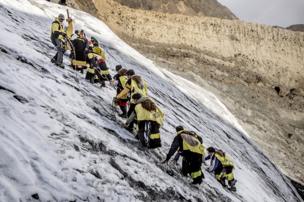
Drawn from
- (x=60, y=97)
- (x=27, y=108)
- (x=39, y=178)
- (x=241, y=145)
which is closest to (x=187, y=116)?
(x=241, y=145)

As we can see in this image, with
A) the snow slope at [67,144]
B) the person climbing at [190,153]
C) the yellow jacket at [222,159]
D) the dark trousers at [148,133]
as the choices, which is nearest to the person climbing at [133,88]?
the snow slope at [67,144]

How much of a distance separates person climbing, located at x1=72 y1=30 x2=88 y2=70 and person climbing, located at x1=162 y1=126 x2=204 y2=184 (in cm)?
430

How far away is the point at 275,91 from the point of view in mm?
42188

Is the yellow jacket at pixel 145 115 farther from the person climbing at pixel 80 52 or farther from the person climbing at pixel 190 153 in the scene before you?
the person climbing at pixel 80 52

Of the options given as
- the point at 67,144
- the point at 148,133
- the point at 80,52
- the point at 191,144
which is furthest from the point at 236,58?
the point at 67,144

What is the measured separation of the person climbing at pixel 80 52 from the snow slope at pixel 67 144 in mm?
372

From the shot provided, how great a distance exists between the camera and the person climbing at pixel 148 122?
1009 centimetres

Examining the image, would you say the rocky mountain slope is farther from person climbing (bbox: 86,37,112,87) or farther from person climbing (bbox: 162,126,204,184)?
person climbing (bbox: 162,126,204,184)

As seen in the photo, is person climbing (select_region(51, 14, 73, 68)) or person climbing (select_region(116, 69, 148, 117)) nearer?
person climbing (select_region(116, 69, 148, 117))

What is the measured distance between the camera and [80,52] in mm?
13156

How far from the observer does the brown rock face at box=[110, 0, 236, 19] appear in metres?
52.8

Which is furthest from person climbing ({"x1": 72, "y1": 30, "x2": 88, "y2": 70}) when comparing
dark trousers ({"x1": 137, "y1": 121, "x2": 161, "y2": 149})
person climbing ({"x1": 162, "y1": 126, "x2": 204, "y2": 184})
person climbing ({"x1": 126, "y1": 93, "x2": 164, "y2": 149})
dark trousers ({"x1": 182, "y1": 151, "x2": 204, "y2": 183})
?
dark trousers ({"x1": 182, "y1": 151, "x2": 204, "y2": 183})

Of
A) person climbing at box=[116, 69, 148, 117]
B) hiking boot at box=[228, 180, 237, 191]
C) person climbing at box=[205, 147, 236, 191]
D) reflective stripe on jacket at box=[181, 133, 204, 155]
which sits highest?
person climbing at box=[116, 69, 148, 117]

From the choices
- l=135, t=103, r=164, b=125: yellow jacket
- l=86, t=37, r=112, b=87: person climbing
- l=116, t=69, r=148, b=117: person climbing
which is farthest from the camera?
l=86, t=37, r=112, b=87: person climbing
